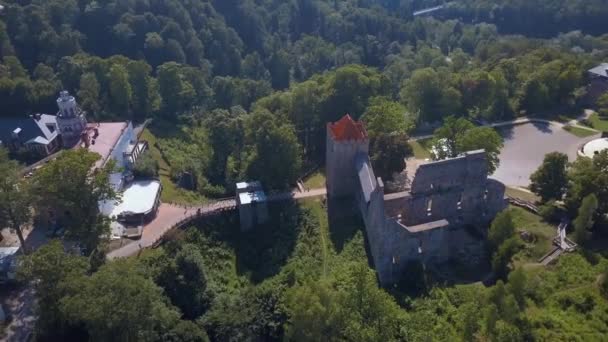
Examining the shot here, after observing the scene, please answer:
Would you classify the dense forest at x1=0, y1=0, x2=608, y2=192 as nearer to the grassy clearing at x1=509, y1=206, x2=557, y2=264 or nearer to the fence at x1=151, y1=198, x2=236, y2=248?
the fence at x1=151, y1=198, x2=236, y2=248

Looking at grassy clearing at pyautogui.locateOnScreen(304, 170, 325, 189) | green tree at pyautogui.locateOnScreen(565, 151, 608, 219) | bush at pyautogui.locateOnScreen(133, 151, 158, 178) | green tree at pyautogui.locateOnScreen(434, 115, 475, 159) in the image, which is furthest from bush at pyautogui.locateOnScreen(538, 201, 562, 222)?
bush at pyautogui.locateOnScreen(133, 151, 158, 178)

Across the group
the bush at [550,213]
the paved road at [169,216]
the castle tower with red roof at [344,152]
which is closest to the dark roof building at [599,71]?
the bush at [550,213]

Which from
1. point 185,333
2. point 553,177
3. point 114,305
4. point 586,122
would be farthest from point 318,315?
point 586,122

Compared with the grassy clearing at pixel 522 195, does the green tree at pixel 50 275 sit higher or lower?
higher

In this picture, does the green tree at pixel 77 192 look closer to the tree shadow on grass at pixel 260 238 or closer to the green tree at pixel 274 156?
the tree shadow on grass at pixel 260 238

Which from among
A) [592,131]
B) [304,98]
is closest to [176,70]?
[304,98]

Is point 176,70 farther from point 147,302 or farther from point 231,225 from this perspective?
point 147,302

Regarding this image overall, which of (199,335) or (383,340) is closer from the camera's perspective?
(383,340)
